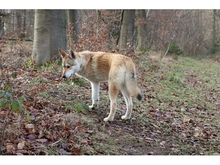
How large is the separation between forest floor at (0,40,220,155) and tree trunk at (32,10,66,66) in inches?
11.6

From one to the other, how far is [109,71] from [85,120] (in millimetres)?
1237

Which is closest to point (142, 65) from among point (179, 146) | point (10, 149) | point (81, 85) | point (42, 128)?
point (81, 85)

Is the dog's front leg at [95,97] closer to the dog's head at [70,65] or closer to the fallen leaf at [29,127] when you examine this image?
the dog's head at [70,65]

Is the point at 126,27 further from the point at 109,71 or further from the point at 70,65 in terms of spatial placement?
the point at 109,71

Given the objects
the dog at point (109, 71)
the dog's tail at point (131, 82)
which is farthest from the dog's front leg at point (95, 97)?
the dog's tail at point (131, 82)

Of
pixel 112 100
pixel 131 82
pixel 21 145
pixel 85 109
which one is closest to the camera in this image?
pixel 21 145

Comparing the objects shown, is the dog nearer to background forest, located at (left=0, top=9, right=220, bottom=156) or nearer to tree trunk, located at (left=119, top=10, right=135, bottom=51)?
background forest, located at (left=0, top=9, right=220, bottom=156)

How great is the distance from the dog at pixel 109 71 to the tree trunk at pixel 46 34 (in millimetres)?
2368

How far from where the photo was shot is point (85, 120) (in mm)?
5125

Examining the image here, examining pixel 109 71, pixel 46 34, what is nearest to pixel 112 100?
pixel 109 71

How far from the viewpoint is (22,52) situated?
31.8 feet

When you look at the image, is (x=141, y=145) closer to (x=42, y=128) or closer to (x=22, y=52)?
(x=42, y=128)

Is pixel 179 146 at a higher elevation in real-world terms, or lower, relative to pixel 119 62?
lower

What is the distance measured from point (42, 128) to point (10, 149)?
834 millimetres
